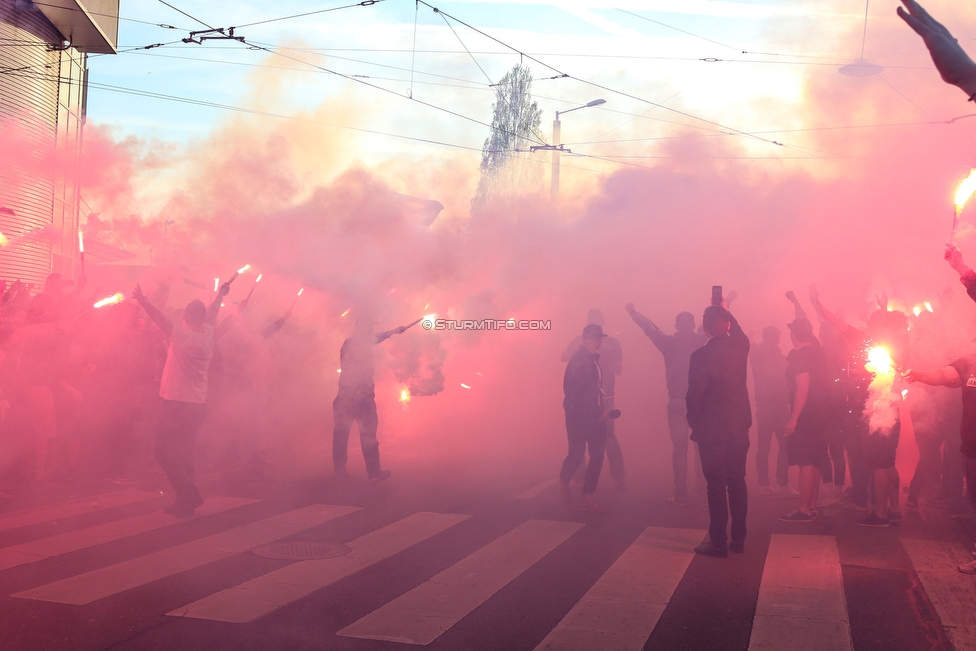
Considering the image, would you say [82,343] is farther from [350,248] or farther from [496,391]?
[496,391]

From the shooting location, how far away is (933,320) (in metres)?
7.76

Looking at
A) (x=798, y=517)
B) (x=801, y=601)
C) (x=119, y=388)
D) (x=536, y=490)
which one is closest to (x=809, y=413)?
(x=798, y=517)

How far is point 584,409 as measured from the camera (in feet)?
24.9

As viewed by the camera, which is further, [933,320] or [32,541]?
[933,320]

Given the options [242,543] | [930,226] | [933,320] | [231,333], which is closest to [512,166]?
[930,226]

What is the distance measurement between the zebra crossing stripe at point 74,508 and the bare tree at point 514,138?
9.45 m

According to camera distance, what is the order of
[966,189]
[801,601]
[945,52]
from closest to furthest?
[945,52], [801,601], [966,189]

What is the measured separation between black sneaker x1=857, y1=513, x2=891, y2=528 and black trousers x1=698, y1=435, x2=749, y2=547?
1.54m

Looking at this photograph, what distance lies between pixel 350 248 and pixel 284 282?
3.22 feet

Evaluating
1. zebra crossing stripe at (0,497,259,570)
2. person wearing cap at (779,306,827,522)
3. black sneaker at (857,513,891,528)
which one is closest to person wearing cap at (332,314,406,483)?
zebra crossing stripe at (0,497,259,570)

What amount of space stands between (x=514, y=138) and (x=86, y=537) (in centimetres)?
2008

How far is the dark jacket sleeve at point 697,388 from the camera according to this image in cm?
587

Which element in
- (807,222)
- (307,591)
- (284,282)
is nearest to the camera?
(307,591)

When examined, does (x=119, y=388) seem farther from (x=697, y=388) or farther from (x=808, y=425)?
(x=808, y=425)
